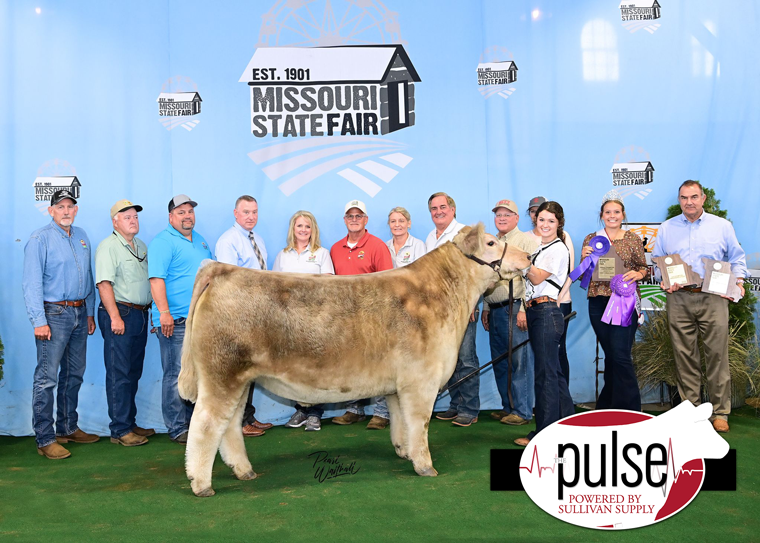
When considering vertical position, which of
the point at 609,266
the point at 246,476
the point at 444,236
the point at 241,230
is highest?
the point at 241,230

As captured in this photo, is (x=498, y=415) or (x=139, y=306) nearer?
(x=139, y=306)

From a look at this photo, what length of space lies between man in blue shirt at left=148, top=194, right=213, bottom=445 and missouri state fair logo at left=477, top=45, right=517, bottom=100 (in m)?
3.56

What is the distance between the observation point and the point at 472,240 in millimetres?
4770

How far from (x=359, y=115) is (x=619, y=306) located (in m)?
3.49

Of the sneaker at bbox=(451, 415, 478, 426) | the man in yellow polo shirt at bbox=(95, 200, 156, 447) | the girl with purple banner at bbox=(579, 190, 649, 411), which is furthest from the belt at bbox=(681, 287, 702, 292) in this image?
the man in yellow polo shirt at bbox=(95, 200, 156, 447)

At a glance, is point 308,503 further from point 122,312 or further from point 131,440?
point 122,312

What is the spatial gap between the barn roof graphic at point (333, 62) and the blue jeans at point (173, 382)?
2.98m

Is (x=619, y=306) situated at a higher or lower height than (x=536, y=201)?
lower

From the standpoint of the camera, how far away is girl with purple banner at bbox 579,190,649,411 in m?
5.64

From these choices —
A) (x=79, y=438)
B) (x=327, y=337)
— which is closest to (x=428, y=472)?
(x=327, y=337)

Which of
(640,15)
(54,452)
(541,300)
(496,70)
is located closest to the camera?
(541,300)

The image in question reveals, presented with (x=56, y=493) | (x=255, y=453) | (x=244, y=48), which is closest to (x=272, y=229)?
(x=244, y=48)

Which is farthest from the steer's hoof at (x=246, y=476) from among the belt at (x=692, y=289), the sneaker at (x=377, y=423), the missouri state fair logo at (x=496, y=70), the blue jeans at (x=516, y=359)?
the missouri state fair logo at (x=496, y=70)

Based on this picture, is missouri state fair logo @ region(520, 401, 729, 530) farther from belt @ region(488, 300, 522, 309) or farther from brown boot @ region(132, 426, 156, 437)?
brown boot @ region(132, 426, 156, 437)
